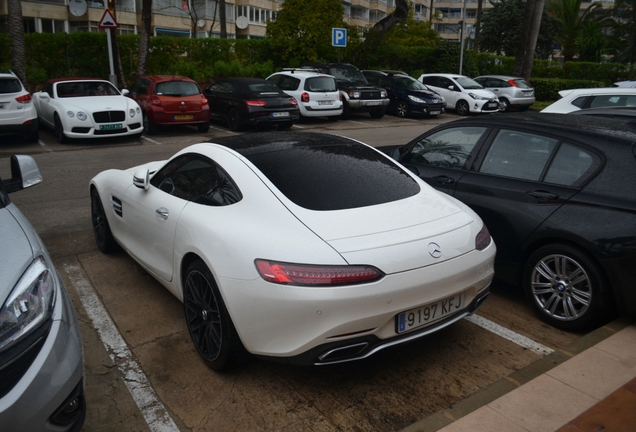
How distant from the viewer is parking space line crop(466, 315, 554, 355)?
14.0ft

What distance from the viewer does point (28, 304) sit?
2.66 meters

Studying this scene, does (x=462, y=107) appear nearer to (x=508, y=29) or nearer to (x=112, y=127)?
(x=112, y=127)

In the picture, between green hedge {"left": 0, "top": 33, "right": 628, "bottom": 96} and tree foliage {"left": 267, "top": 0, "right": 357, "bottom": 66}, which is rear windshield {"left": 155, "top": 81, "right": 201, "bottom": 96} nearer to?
green hedge {"left": 0, "top": 33, "right": 628, "bottom": 96}

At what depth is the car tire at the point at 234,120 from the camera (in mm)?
16516

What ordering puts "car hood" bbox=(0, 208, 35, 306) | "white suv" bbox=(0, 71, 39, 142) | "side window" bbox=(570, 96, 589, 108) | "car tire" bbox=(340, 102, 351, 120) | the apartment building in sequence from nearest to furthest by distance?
"car hood" bbox=(0, 208, 35, 306), "side window" bbox=(570, 96, 589, 108), "white suv" bbox=(0, 71, 39, 142), "car tire" bbox=(340, 102, 351, 120), the apartment building

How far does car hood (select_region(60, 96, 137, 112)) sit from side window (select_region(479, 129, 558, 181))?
35.1 feet

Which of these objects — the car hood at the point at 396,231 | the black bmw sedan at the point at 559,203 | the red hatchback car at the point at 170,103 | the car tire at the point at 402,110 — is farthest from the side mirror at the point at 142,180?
the car tire at the point at 402,110

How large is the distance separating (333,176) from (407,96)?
1786cm

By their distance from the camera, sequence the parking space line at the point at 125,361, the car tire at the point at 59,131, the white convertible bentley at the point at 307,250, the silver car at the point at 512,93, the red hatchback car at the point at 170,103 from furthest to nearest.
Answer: the silver car at the point at 512,93 → the red hatchback car at the point at 170,103 → the car tire at the point at 59,131 → the parking space line at the point at 125,361 → the white convertible bentley at the point at 307,250

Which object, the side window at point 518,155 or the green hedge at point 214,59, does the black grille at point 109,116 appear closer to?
the green hedge at point 214,59

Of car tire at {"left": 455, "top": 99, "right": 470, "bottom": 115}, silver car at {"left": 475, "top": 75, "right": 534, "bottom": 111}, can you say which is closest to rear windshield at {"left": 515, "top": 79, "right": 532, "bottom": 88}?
silver car at {"left": 475, "top": 75, "right": 534, "bottom": 111}

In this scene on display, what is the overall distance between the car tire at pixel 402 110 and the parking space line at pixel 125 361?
1726cm

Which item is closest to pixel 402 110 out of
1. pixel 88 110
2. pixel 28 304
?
pixel 88 110

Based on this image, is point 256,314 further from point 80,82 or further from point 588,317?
point 80,82
